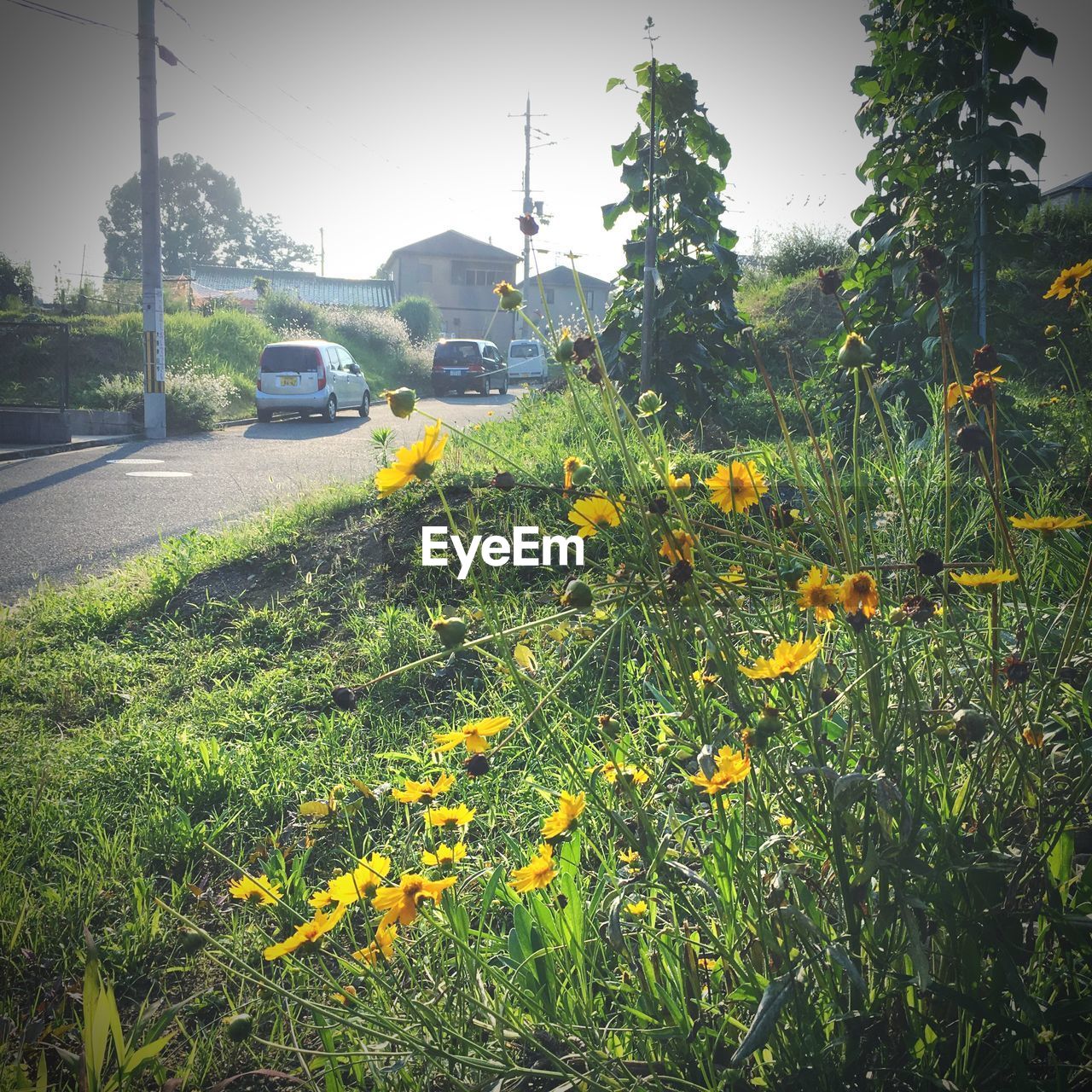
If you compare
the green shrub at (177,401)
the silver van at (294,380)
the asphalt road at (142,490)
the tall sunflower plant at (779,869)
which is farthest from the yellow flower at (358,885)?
the silver van at (294,380)

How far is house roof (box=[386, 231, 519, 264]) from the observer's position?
163ft

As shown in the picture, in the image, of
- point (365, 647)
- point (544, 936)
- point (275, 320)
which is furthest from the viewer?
point (275, 320)

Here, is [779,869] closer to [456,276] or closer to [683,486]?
[683,486]

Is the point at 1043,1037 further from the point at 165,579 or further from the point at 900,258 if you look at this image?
the point at 900,258

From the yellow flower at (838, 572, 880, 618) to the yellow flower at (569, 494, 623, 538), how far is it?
32cm

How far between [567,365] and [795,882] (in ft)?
2.63

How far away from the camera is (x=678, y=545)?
1140 millimetres

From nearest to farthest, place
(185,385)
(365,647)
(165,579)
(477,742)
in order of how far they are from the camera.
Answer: (477,742) < (365,647) < (165,579) < (185,385)

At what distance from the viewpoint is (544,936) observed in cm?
134

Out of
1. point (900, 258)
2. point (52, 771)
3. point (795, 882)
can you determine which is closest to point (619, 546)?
point (795, 882)

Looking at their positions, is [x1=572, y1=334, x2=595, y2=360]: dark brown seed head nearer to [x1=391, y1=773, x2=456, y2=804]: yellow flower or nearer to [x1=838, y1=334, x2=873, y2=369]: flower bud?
[x1=838, y1=334, x2=873, y2=369]: flower bud

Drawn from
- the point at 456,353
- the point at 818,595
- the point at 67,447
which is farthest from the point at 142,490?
the point at 456,353

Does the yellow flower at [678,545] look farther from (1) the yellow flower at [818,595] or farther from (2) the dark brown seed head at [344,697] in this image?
(2) the dark brown seed head at [344,697]

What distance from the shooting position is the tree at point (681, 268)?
597 cm
